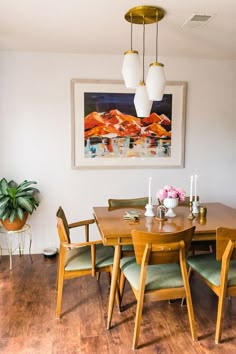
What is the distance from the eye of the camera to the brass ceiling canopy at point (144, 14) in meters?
2.48

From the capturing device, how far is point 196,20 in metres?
2.73

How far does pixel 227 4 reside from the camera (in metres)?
2.43

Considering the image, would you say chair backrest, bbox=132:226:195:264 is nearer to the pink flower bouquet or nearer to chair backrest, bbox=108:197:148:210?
the pink flower bouquet

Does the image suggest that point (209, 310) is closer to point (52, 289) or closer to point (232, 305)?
point (232, 305)

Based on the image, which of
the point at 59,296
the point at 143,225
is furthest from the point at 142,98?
the point at 59,296

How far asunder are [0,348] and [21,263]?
1589mm

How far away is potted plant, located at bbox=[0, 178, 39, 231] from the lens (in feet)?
11.4

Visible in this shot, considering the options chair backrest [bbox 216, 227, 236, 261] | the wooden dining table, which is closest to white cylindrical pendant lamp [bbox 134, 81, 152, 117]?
the wooden dining table

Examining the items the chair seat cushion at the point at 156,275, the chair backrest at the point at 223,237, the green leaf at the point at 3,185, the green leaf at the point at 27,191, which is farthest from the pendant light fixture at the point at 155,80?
the green leaf at the point at 3,185

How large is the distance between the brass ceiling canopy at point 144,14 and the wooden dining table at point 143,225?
1.65 meters

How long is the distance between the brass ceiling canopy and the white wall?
4.08 feet

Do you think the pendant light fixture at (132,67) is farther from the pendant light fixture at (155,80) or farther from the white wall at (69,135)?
the white wall at (69,135)

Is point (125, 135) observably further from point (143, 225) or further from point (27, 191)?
point (143, 225)

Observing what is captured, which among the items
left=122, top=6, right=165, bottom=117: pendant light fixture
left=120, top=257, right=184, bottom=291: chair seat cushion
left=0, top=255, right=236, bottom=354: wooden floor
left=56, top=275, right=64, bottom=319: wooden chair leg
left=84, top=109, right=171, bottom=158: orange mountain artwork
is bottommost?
left=0, top=255, right=236, bottom=354: wooden floor
